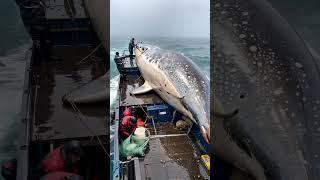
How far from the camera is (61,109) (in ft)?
18.2

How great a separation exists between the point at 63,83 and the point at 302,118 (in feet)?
15.9

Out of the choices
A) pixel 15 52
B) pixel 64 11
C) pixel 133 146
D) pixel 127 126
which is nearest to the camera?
pixel 133 146

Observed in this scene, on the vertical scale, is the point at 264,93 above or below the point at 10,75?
above

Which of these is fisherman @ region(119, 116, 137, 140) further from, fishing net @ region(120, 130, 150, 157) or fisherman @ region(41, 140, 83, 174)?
fisherman @ region(41, 140, 83, 174)

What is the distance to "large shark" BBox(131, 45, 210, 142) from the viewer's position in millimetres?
6938

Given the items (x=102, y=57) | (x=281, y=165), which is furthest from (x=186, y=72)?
(x=281, y=165)

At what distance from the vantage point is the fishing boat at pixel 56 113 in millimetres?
4913

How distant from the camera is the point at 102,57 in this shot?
24.2 ft

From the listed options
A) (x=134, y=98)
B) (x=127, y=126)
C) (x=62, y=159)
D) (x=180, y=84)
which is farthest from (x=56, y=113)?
(x=134, y=98)

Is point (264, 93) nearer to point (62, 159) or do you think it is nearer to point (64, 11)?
point (62, 159)

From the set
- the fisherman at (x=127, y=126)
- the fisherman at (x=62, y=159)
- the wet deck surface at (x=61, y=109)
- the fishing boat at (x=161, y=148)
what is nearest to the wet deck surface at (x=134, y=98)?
the fishing boat at (x=161, y=148)

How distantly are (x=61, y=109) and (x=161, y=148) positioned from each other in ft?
7.63

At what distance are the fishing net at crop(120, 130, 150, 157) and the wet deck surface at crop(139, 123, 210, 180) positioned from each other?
15cm

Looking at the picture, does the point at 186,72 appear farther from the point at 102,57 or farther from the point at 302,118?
the point at 302,118
